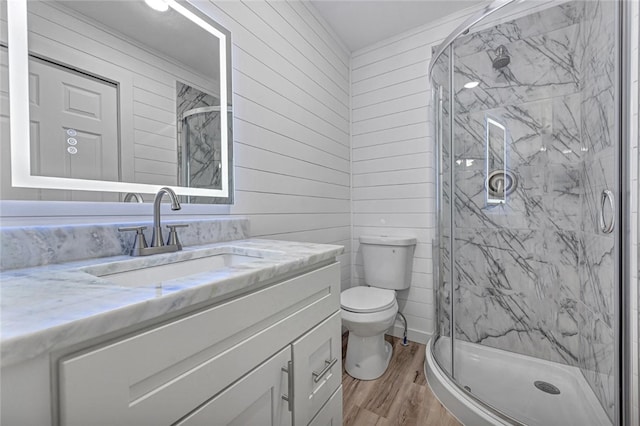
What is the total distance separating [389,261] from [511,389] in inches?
38.2

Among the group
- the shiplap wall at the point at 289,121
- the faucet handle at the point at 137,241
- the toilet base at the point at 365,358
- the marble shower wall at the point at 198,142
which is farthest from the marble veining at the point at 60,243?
the toilet base at the point at 365,358

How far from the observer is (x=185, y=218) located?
1176 millimetres

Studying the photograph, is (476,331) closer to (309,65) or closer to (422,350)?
(422,350)

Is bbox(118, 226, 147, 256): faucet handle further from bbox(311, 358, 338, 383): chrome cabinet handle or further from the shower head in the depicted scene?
the shower head

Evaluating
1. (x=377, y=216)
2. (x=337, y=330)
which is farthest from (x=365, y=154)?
(x=337, y=330)

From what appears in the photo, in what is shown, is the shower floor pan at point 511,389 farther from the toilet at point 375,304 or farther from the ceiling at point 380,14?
the ceiling at point 380,14

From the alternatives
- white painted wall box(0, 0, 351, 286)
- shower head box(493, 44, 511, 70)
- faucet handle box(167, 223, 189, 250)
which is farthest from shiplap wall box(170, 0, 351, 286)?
shower head box(493, 44, 511, 70)

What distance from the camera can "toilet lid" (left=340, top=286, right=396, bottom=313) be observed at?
1672mm

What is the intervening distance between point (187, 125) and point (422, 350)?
209cm

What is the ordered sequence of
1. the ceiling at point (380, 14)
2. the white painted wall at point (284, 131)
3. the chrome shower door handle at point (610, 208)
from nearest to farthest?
the chrome shower door handle at point (610, 208), the white painted wall at point (284, 131), the ceiling at point (380, 14)

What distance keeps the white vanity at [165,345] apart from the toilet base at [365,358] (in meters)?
0.84

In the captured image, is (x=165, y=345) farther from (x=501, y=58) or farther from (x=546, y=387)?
(x=501, y=58)

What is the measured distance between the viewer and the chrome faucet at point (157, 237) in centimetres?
92

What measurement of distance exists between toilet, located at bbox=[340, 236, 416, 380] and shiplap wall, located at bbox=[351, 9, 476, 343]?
17 cm
